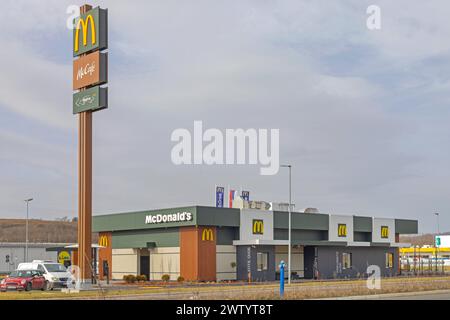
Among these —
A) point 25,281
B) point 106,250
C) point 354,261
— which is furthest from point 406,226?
point 25,281

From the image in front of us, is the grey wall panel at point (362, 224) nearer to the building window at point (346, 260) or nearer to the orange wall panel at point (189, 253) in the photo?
the building window at point (346, 260)

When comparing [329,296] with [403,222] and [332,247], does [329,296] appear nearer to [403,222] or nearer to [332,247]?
[332,247]

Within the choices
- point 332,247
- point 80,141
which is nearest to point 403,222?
point 332,247

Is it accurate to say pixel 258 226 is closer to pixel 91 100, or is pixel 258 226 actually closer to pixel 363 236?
pixel 363 236

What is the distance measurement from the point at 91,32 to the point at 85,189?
9720 mm

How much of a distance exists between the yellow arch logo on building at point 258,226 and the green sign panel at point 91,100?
71.3 feet

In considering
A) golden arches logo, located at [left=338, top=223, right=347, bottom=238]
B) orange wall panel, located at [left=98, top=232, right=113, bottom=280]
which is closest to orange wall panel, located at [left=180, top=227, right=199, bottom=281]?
orange wall panel, located at [left=98, top=232, right=113, bottom=280]

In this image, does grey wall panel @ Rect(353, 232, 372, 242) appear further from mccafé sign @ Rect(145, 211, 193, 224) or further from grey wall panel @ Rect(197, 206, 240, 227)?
mccafé sign @ Rect(145, 211, 193, 224)

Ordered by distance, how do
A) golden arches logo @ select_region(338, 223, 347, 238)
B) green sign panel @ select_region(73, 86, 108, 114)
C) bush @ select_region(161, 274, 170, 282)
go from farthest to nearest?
golden arches logo @ select_region(338, 223, 347, 238)
bush @ select_region(161, 274, 170, 282)
green sign panel @ select_region(73, 86, 108, 114)

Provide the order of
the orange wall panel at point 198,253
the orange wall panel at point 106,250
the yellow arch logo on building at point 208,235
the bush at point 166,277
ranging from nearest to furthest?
the orange wall panel at point 198,253 < the bush at point 166,277 < the yellow arch logo on building at point 208,235 < the orange wall panel at point 106,250

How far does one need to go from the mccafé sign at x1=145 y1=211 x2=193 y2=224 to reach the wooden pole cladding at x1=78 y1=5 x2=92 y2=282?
13.8 metres

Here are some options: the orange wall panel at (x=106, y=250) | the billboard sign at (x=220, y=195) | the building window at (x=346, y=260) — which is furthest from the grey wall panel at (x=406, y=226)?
the orange wall panel at (x=106, y=250)

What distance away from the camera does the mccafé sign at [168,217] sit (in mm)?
56938

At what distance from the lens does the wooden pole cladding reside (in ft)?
143
